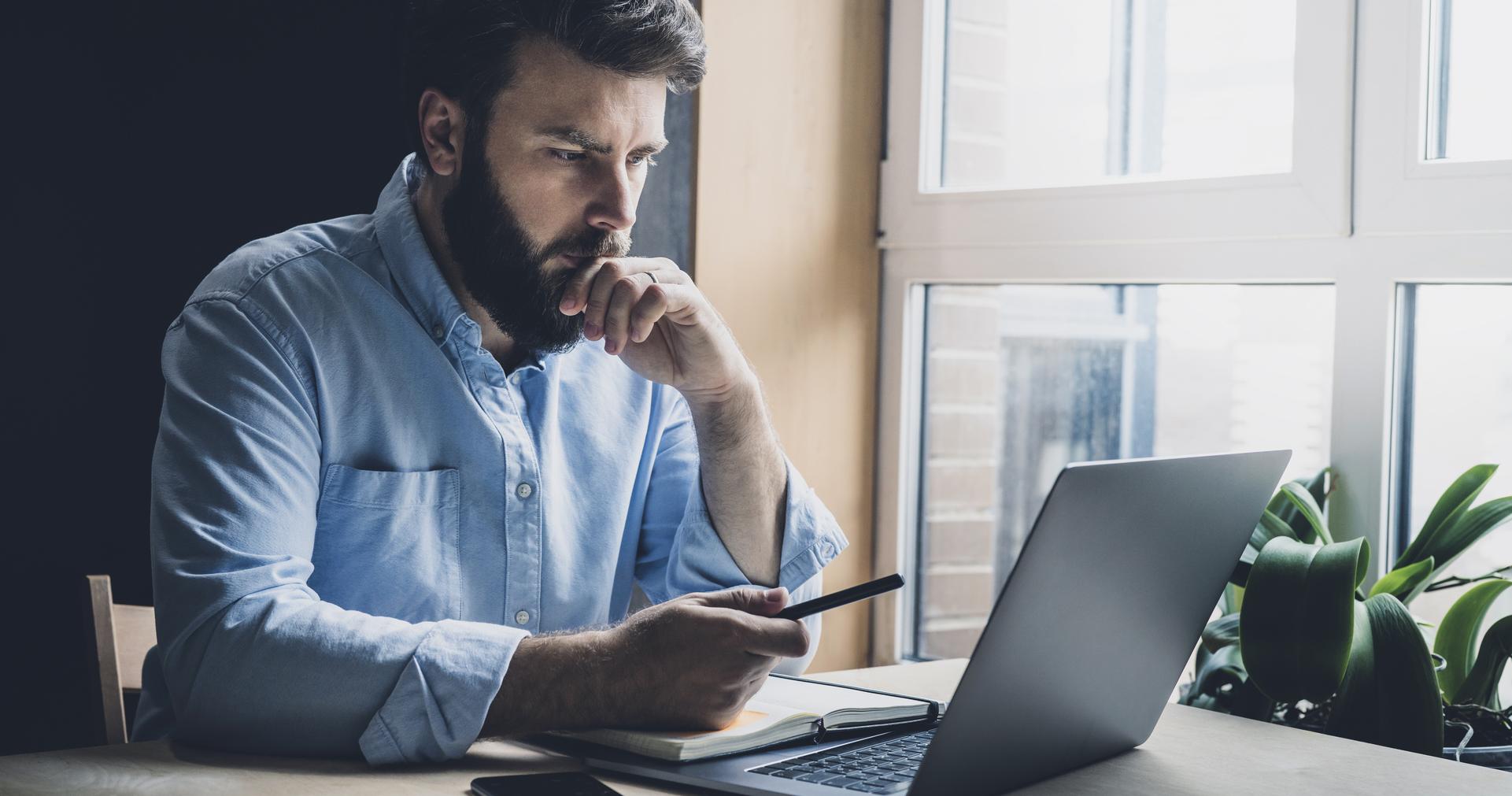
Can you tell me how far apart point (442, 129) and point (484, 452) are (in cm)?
39

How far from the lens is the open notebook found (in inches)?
40.7

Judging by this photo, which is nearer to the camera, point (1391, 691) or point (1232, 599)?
point (1391, 691)

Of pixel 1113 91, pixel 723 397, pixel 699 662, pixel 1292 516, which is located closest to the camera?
pixel 699 662

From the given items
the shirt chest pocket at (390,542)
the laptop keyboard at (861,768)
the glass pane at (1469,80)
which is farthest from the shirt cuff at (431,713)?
the glass pane at (1469,80)

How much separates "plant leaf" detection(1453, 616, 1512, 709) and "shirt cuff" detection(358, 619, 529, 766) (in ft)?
3.82

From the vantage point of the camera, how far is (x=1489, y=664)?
1.55 m

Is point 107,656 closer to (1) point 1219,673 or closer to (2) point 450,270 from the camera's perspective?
(2) point 450,270

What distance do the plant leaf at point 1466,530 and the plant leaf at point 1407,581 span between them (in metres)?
0.02

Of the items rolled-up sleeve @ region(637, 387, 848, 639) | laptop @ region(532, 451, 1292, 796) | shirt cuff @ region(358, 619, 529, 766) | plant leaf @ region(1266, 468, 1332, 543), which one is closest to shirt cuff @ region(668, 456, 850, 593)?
rolled-up sleeve @ region(637, 387, 848, 639)

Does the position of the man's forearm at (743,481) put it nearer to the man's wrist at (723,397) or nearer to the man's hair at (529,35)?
the man's wrist at (723,397)

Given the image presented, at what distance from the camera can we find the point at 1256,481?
3.63ft

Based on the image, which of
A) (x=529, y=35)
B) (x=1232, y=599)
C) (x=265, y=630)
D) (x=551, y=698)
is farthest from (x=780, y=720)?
(x=1232, y=599)

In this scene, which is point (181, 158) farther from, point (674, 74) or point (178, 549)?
point (178, 549)

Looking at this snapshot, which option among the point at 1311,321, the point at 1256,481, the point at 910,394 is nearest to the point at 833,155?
the point at 910,394
